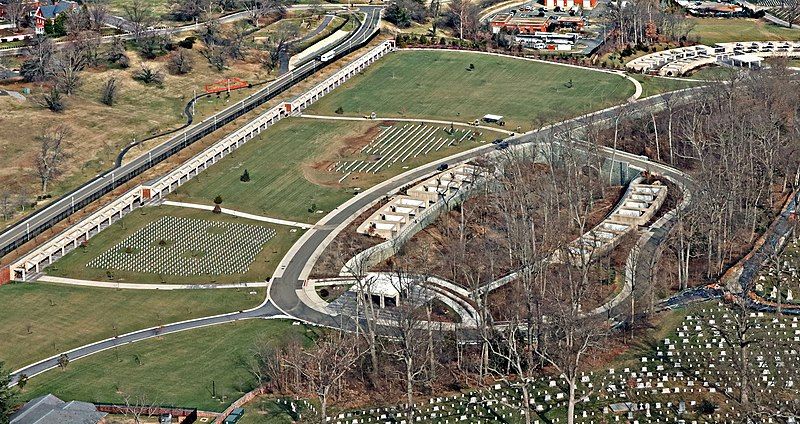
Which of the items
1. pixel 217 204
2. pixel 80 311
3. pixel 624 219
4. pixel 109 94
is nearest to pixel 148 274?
pixel 80 311

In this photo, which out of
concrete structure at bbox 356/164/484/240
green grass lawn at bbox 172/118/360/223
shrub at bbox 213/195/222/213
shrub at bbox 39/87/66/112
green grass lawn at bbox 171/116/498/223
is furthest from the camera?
shrub at bbox 39/87/66/112

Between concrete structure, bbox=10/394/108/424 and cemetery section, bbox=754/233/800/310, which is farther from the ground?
concrete structure, bbox=10/394/108/424

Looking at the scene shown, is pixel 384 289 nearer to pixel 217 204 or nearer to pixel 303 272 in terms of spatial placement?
pixel 303 272

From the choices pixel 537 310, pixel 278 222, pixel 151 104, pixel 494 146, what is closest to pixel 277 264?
pixel 278 222

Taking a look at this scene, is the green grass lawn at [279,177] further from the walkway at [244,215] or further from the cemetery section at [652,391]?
the cemetery section at [652,391]

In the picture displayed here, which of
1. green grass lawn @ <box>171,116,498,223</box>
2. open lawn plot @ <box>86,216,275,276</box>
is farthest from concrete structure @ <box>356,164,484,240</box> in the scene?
open lawn plot @ <box>86,216,275,276</box>

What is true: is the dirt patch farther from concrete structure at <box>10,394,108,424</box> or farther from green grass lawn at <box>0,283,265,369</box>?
concrete structure at <box>10,394,108,424</box>
